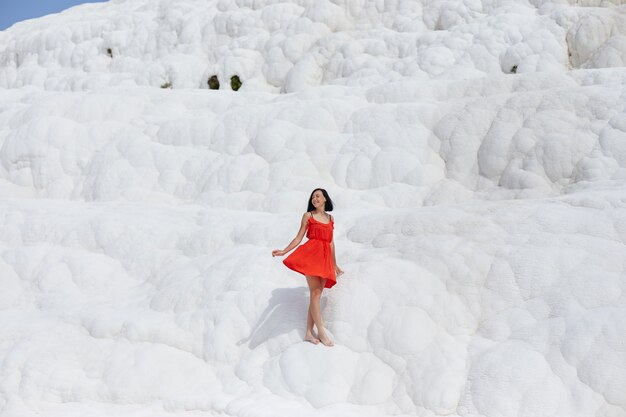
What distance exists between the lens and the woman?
18.0ft

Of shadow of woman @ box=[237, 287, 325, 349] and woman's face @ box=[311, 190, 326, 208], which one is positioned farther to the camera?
shadow of woman @ box=[237, 287, 325, 349]

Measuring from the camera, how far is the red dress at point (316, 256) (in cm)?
546

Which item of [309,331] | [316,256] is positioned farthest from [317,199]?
[309,331]

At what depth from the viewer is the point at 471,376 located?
16.2 feet

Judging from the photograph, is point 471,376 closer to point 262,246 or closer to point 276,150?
point 262,246

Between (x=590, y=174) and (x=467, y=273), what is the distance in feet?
11.6

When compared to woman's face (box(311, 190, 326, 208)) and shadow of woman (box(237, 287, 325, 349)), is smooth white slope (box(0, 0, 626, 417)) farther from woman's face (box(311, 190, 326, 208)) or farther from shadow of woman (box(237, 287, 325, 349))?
woman's face (box(311, 190, 326, 208))

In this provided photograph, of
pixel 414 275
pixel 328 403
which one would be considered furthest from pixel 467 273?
pixel 328 403

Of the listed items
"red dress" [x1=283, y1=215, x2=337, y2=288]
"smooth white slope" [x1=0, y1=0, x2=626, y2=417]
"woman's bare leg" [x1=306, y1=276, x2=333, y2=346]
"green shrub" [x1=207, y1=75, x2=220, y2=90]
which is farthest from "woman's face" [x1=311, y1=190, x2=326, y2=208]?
"green shrub" [x1=207, y1=75, x2=220, y2=90]

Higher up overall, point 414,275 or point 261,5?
point 261,5

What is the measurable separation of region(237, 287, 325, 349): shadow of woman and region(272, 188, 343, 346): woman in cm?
31

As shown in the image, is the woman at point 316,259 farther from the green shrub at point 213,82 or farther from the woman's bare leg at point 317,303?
the green shrub at point 213,82

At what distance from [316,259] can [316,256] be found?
33mm

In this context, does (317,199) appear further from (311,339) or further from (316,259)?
(311,339)
